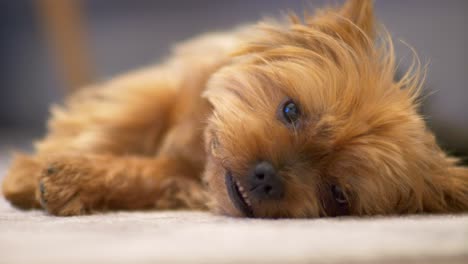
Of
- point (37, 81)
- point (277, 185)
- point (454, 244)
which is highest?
point (37, 81)

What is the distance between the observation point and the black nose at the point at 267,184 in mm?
1756

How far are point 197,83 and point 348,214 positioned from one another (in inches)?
31.6

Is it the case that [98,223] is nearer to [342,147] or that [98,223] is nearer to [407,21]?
[342,147]

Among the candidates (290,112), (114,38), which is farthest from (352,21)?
(114,38)

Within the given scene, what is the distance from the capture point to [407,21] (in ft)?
12.4

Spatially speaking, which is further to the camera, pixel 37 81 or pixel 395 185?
pixel 37 81

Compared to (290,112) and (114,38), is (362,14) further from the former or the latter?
(114,38)

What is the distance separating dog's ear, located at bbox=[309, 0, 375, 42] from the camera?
2.11 meters

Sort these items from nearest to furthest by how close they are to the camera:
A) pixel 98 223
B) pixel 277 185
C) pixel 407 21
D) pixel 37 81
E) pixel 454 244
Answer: pixel 454 244
pixel 98 223
pixel 277 185
pixel 407 21
pixel 37 81

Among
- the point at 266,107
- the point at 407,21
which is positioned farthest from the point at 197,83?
the point at 407,21

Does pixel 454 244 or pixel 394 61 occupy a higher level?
pixel 394 61

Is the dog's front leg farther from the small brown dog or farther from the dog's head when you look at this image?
the dog's head

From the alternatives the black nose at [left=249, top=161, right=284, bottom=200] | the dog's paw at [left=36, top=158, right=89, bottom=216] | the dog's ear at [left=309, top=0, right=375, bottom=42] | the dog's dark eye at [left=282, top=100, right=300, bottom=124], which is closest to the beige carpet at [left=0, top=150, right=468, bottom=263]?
the black nose at [left=249, top=161, right=284, bottom=200]

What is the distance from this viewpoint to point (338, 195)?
186cm
